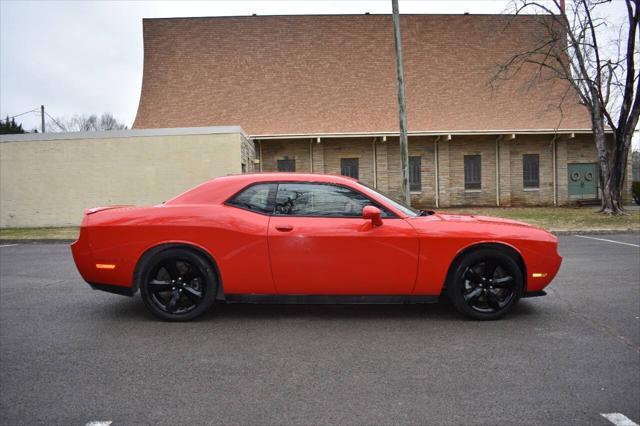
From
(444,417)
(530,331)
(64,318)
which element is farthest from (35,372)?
(530,331)

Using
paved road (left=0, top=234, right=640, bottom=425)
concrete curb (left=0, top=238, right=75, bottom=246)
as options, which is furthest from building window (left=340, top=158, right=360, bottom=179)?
paved road (left=0, top=234, right=640, bottom=425)

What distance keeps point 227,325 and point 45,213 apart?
1678 centimetres

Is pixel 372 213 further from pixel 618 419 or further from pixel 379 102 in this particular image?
pixel 379 102

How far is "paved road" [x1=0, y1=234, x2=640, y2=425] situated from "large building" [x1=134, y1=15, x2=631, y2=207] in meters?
18.7

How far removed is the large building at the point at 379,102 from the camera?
79.8ft

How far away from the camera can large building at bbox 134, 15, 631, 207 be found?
2433cm

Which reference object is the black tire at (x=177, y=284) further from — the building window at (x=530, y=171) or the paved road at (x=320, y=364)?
the building window at (x=530, y=171)

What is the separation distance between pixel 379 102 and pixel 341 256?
71.9 ft

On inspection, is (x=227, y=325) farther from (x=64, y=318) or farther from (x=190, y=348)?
(x=64, y=318)

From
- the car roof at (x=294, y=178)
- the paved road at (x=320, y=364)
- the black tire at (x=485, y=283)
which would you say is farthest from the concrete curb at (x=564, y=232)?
the car roof at (x=294, y=178)

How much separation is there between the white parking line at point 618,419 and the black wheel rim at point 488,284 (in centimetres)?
192

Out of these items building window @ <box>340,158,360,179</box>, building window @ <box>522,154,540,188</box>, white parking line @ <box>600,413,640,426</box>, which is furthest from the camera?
building window @ <box>522,154,540,188</box>

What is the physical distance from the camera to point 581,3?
1942cm

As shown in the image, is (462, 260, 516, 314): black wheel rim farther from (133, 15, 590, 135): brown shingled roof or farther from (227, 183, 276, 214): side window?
(133, 15, 590, 135): brown shingled roof
